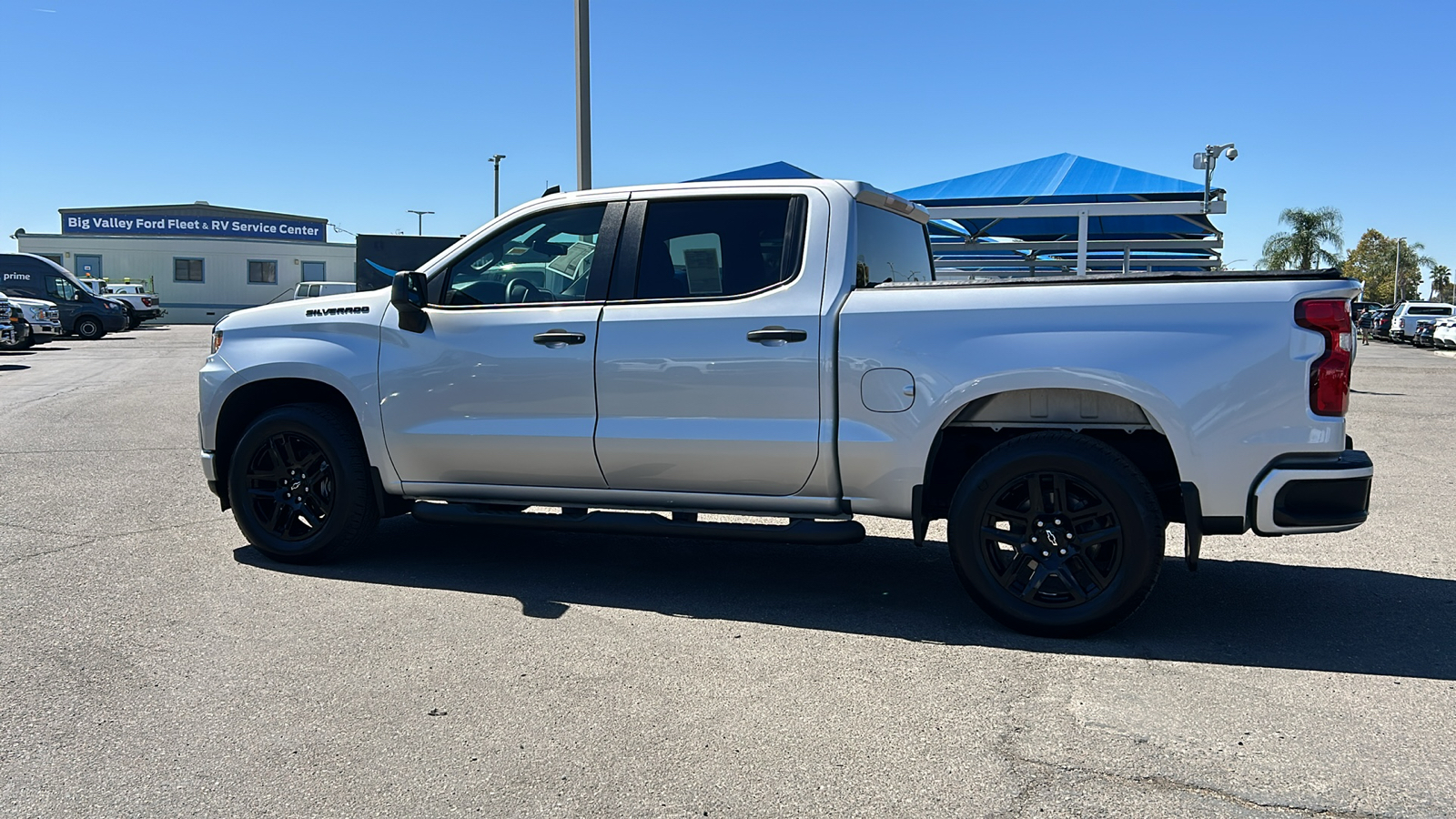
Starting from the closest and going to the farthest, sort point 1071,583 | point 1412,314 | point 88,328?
point 1071,583
point 88,328
point 1412,314

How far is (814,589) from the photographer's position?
5.56m

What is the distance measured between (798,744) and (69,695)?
2.58m

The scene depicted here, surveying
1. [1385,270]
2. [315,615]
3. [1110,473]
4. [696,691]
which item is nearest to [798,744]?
[696,691]

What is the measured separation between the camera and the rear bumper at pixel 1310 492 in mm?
4410

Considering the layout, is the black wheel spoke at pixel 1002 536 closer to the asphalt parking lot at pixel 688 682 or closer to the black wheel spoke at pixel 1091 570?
the black wheel spoke at pixel 1091 570

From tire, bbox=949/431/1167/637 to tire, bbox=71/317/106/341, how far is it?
120 feet

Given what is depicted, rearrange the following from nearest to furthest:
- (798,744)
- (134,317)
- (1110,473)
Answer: (798,744)
(1110,473)
(134,317)

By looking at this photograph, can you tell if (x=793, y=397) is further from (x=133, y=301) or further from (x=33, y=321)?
(x=133, y=301)

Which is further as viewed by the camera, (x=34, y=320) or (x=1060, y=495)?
(x=34, y=320)

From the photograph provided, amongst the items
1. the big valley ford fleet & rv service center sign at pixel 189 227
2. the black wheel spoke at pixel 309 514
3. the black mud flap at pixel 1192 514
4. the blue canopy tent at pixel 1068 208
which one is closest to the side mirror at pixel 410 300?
the black wheel spoke at pixel 309 514

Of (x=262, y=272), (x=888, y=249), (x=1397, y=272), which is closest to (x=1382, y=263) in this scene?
(x=1397, y=272)

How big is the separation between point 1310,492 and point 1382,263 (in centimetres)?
12248

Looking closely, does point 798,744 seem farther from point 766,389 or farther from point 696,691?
point 766,389

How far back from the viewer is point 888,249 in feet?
18.8
